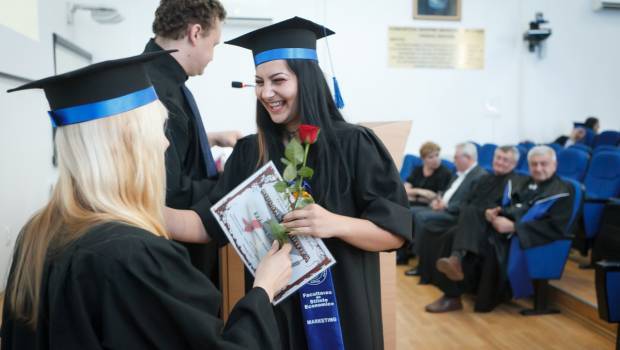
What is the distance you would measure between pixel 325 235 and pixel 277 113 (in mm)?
441

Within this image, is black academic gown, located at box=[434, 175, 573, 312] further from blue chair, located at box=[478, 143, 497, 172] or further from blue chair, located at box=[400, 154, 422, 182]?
blue chair, located at box=[478, 143, 497, 172]

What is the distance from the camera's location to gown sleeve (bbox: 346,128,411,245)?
1477 mm

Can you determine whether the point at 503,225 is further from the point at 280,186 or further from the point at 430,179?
the point at 280,186

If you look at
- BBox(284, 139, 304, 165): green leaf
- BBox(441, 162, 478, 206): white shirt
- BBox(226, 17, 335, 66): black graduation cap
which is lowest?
BBox(441, 162, 478, 206): white shirt

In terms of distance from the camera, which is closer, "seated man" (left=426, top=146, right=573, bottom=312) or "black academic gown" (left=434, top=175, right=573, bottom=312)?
"black academic gown" (left=434, top=175, right=573, bottom=312)

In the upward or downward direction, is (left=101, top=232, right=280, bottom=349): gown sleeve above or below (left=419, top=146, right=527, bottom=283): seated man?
above

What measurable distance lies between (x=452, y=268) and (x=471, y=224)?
1.53 feet

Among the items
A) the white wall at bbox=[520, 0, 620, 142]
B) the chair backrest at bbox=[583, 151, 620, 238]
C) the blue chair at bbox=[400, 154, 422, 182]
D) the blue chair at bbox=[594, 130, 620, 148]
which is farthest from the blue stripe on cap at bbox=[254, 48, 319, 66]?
the white wall at bbox=[520, 0, 620, 142]

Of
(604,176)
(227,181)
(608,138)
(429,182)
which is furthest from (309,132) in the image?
(608,138)

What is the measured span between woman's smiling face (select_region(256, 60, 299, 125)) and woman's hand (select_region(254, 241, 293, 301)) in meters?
0.44

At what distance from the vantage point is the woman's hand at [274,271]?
1.26 m

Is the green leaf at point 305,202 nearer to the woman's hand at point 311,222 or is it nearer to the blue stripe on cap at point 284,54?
the woman's hand at point 311,222

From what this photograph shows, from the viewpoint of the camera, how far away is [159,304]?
984 millimetres

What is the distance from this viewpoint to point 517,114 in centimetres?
916
